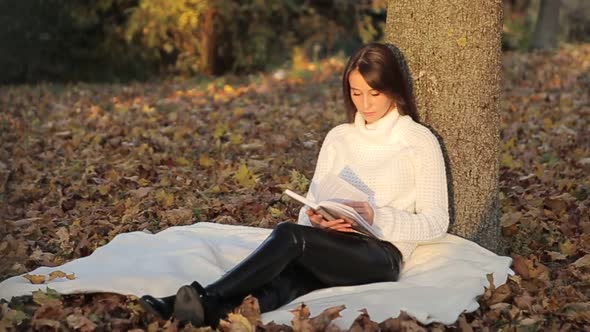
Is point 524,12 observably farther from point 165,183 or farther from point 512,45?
point 165,183

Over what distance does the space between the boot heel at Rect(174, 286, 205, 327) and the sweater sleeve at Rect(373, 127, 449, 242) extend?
36.5 inches

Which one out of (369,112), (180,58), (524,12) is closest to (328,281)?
(369,112)

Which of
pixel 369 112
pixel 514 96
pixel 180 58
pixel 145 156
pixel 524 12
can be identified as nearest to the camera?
pixel 369 112

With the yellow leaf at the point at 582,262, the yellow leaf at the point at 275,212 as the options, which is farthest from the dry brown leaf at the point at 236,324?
the yellow leaf at the point at 275,212

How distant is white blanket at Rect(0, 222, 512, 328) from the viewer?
372 centimetres

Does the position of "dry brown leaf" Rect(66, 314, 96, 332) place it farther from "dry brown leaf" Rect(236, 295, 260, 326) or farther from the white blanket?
"dry brown leaf" Rect(236, 295, 260, 326)

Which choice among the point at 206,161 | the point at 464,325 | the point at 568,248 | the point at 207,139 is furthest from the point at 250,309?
the point at 207,139

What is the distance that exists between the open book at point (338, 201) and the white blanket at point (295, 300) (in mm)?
→ 307

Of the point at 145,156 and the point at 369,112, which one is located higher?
the point at 369,112

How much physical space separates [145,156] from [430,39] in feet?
10.9

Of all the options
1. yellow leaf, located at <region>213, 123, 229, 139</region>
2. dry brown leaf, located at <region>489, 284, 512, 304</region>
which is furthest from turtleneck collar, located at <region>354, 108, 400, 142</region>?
yellow leaf, located at <region>213, 123, 229, 139</region>

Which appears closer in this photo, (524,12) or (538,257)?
(538,257)

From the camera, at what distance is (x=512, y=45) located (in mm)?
17969

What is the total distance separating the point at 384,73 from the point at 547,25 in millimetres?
11753
